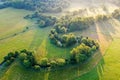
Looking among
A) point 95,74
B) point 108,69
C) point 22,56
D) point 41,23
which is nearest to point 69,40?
point 22,56

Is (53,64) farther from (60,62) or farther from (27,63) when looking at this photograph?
(27,63)

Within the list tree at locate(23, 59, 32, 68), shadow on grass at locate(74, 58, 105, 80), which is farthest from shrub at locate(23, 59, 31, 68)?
shadow on grass at locate(74, 58, 105, 80)

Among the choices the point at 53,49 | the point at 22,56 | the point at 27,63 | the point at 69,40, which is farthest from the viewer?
the point at 69,40

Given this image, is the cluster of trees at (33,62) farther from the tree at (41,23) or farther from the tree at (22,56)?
the tree at (41,23)

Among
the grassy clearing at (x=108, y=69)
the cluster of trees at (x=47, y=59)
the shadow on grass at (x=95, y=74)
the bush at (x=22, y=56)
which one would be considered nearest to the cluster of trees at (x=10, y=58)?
the cluster of trees at (x=47, y=59)

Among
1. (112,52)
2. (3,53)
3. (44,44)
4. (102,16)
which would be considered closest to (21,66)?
(3,53)

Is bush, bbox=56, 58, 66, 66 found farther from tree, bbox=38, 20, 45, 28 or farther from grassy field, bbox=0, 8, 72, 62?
tree, bbox=38, 20, 45, 28

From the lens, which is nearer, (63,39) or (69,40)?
(69,40)

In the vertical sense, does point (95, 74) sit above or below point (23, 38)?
below

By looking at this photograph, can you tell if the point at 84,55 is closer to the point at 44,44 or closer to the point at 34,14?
the point at 44,44
